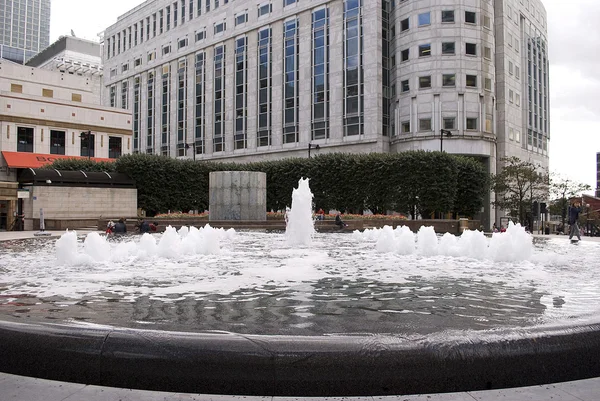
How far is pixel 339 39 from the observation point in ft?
172

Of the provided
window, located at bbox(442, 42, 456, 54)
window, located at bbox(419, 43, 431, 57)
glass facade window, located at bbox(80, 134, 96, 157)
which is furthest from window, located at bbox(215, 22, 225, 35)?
window, located at bbox(442, 42, 456, 54)

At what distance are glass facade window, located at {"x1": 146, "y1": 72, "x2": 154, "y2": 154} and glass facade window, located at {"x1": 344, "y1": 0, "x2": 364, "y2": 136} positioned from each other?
36339 millimetres

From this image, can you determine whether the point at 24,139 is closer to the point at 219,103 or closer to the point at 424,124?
the point at 219,103

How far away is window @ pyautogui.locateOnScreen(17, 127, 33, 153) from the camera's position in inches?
1902

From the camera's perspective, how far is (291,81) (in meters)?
57.0

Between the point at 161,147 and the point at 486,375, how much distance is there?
241ft

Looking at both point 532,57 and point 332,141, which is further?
point 532,57

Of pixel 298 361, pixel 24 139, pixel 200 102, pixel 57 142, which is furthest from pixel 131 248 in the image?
pixel 200 102

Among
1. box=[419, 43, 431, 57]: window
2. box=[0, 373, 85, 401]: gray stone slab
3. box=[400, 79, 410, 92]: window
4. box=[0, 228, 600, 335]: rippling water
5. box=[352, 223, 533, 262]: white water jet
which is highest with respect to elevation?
box=[419, 43, 431, 57]: window

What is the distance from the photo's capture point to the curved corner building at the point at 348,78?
4809 centimetres

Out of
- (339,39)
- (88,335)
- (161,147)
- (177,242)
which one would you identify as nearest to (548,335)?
(88,335)

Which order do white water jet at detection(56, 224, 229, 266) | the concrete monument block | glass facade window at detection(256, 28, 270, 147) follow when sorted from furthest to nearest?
glass facade window at detection(256, 28, 270, 147) < the concrete monument block < white water jet at detection(56, 224, 229, 266)

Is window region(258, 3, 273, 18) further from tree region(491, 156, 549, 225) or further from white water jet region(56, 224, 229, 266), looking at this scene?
white water jet region(56, 224, 229, 266)

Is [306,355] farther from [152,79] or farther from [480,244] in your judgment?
[152,79]
